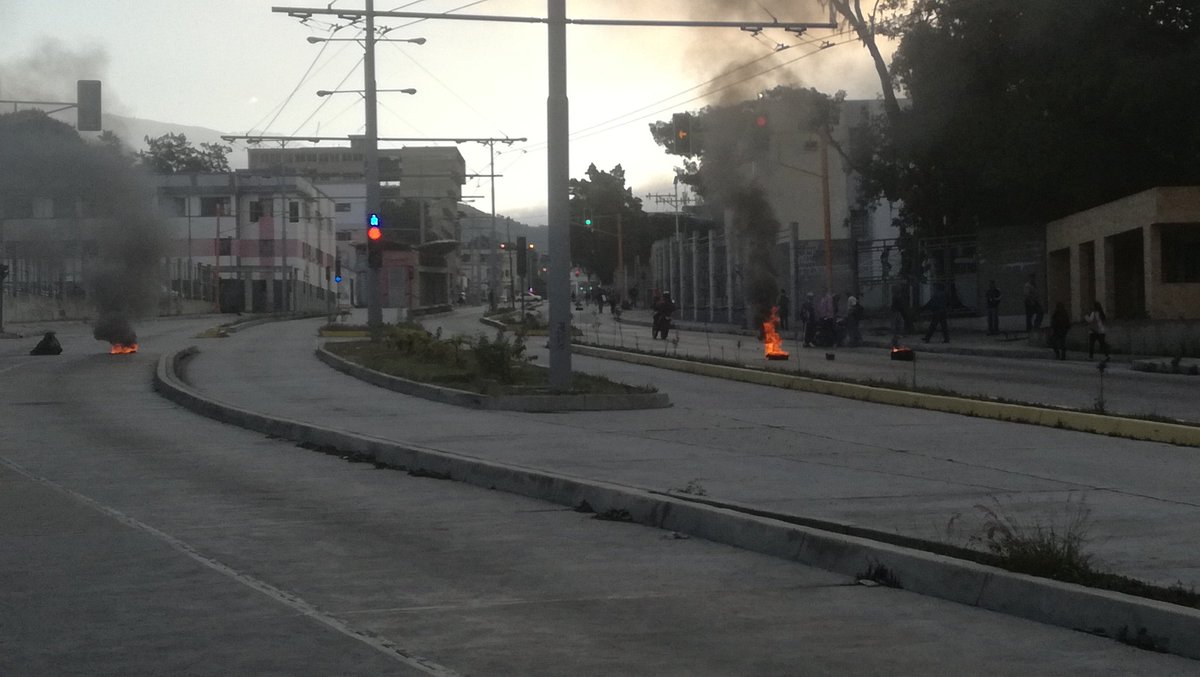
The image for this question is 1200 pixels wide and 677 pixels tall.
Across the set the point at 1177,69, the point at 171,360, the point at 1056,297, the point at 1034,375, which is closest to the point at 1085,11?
the point at 1177,69

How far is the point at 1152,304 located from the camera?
33.8 metres

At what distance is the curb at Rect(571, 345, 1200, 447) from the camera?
14305 mm

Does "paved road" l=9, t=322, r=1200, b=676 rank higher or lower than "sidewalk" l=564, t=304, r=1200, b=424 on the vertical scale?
lower

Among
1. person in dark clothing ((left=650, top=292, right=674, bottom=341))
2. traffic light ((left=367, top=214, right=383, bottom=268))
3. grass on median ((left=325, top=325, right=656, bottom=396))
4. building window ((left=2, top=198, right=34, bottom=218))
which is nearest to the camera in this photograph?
grass on median ((left=325, top=325, right=656, bottom=396))

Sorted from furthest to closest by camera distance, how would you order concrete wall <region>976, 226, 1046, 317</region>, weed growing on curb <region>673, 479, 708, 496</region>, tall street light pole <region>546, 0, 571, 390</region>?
1. concrete wall <region>976, 226, 1046, 317</region>
2. tall street light pole <region>546, 0, 571, 390</region>
3. weed growing on curb <region>673, 479, 708, 496</region>

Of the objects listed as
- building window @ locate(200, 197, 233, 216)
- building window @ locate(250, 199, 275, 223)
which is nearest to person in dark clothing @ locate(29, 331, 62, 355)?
building window @ locate(200, 197, 233, 216)

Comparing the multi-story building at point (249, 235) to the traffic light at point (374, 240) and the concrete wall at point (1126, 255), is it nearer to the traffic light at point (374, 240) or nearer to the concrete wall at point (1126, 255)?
the concrete wall at point (1126, 255)

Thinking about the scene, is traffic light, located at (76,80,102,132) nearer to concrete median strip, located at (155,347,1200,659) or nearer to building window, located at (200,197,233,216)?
concrete median strip, located at (155,347,1200,659)

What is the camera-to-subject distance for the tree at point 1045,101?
3978cm

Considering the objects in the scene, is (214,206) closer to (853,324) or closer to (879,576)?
(853,324)

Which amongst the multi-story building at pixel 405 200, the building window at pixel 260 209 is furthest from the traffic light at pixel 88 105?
the building window at pixel 260 209

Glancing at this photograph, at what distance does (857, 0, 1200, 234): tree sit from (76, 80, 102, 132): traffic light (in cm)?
2609

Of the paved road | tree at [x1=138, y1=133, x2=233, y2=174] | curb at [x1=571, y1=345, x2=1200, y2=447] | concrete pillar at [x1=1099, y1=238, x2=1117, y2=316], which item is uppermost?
tree at [x1=138, y1=133, x2=233, y2=174]

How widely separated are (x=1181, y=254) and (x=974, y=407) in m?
20.5
